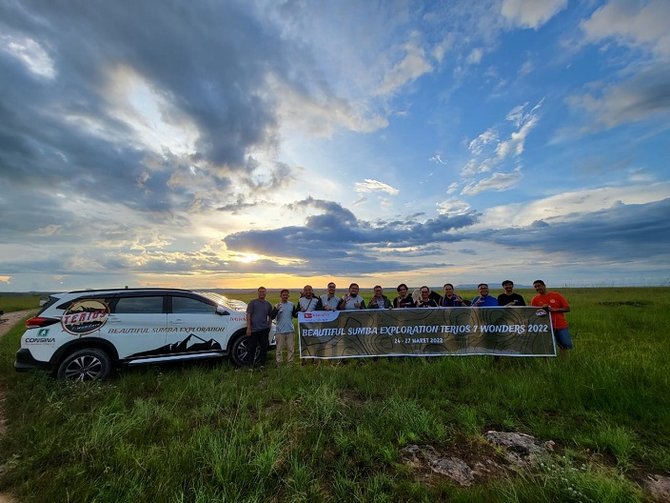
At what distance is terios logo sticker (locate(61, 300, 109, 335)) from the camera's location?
20.1ft

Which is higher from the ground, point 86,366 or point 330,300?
point 330,300

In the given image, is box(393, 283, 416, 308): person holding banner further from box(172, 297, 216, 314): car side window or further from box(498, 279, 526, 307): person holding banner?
box(172, 297, 216, 314): car side window

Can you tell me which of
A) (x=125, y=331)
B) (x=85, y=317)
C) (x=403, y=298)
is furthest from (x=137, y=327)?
(x=403, y=298)

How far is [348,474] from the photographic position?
10.5ft

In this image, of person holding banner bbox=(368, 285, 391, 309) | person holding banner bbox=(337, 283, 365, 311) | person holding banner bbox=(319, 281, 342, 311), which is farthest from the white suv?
person holding banner bbox=(368, 285, 391, 309)

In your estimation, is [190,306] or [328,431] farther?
[190,306]

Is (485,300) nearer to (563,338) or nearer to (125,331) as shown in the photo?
(563,338)

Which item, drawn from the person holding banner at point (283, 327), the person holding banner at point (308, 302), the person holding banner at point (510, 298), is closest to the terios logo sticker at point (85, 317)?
the person holding banner at point (283, 327)

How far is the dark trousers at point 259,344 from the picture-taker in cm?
752

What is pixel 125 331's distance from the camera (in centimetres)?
652

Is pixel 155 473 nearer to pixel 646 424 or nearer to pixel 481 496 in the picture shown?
pixel 481 496

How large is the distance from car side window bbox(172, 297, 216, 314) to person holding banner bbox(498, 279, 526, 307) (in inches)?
273

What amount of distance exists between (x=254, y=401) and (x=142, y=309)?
11.5 ft

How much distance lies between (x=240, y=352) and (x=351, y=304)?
119 inches
